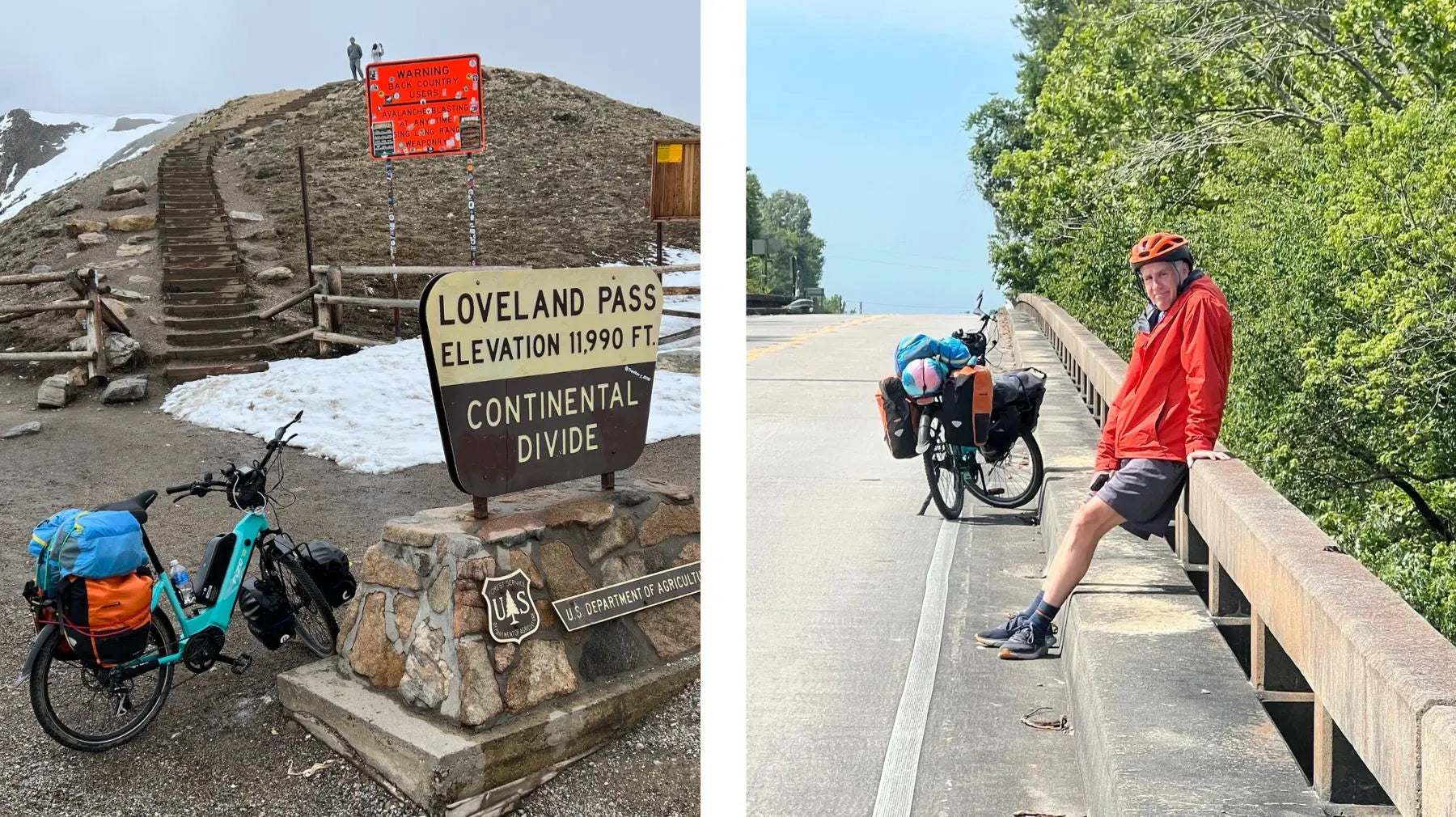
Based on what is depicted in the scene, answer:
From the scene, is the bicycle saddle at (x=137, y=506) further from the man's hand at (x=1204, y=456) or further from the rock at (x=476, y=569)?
the man's hand at (x=1204, y=456)

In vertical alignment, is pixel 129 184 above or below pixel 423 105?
below

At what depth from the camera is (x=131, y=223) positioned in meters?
15.6

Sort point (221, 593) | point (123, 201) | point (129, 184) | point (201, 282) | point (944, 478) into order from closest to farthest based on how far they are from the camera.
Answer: point (221, 593) < point (944, 478) < point (201, 282) < point (123, 201) < point (129, 184)

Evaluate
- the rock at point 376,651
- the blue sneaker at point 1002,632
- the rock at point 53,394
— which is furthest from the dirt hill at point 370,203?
the blue sneaker at point 1002,632

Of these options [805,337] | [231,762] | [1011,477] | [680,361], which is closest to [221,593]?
[231,762]

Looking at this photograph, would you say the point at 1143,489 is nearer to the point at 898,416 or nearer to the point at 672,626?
the point at 672,626

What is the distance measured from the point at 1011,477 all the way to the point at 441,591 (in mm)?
3175

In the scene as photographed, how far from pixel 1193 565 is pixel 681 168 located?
1056 centimetres

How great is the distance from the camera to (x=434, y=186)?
20406mm

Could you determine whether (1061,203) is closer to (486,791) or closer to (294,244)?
(294,244)

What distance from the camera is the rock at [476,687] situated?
162 inches

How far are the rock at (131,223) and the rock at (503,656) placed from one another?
13.3 m

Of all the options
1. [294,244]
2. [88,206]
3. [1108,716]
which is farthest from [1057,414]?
[88,206]

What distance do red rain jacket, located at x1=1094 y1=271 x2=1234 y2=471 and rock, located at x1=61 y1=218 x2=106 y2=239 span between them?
47.3 feet
